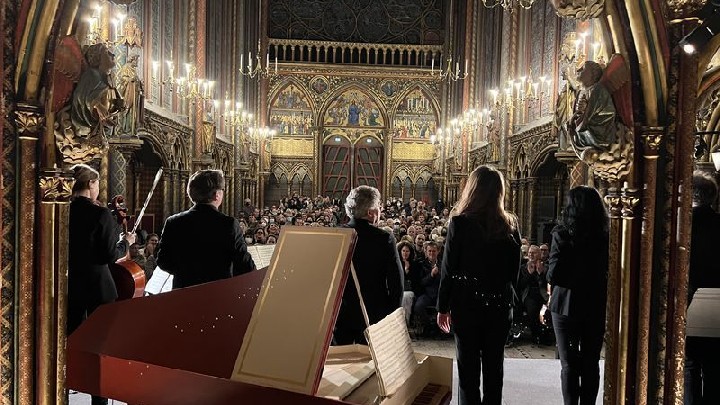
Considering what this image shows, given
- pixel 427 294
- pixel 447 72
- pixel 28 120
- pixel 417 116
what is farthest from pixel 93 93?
pixel 417 116

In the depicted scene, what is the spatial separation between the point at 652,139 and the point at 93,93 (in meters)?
2.46

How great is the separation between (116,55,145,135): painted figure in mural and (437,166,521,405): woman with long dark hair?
3111mm

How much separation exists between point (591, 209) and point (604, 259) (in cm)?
33

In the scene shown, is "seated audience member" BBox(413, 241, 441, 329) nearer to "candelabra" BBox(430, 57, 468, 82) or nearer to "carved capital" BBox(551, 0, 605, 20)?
"carved capital" BBox(551, 0, 605, 20)

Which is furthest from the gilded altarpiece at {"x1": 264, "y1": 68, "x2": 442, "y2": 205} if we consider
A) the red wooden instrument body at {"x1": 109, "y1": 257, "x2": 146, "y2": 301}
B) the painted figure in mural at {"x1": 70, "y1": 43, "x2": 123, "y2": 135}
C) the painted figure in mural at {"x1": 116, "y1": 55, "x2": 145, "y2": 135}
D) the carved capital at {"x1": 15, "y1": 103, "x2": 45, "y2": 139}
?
the carved capital at {"x1": 15, "y1": 103, "x2": 45, "y2": 139}

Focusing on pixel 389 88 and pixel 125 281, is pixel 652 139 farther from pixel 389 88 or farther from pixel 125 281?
pixel 389 88

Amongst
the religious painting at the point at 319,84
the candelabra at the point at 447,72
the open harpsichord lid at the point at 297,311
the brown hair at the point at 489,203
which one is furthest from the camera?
the religious painting at the point at 319,84

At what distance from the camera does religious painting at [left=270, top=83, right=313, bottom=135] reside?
2767cm

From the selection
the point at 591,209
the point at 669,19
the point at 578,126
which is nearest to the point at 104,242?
the point at 578,126

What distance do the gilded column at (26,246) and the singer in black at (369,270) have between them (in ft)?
5.23

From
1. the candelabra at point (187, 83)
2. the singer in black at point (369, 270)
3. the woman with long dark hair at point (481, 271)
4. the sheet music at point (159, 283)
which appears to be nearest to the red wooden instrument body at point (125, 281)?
the sheet music at point (159, 283)

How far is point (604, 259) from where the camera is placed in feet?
10.1

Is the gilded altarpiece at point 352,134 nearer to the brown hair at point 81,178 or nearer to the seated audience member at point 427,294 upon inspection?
the seated audience member at point 427,294

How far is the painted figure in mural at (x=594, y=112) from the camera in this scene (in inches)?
90.9
